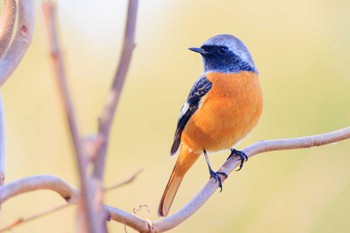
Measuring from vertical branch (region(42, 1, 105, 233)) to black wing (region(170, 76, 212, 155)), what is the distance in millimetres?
3123

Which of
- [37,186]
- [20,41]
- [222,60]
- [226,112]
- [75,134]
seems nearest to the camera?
[75,134]

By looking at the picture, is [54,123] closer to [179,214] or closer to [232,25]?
[232,25]

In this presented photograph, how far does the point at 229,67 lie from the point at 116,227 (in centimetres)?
143

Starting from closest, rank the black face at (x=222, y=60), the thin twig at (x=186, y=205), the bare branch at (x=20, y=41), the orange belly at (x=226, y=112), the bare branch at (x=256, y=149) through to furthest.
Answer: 1. the thin twig at (x=186, y=205)
2. the bare branch at (x=20, y=41)
3. the bare branch at (x=256, y=149)
4. the orange belly at (x=226, y=112)
5. the black face at (x=222, y=60)

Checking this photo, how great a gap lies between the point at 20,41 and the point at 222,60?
2.56 m

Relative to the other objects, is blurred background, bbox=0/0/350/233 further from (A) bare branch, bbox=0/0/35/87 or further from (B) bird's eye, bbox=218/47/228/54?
(A) bare branch, bbox=0/0/35/87

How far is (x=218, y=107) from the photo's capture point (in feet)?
11.8

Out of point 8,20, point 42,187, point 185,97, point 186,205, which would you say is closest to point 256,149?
point 186,205

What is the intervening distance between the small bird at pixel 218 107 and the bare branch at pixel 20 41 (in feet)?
6.39

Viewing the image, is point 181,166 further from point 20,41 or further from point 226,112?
point 20,41

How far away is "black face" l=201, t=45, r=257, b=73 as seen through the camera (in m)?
3.89

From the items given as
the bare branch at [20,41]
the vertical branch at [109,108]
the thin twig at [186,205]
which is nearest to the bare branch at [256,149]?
the thin twig at [186,205]

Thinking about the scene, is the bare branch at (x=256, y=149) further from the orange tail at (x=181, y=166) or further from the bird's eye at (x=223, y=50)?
the bird's eye at (x=223, y=50)

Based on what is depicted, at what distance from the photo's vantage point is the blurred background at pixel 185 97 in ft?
13.7
